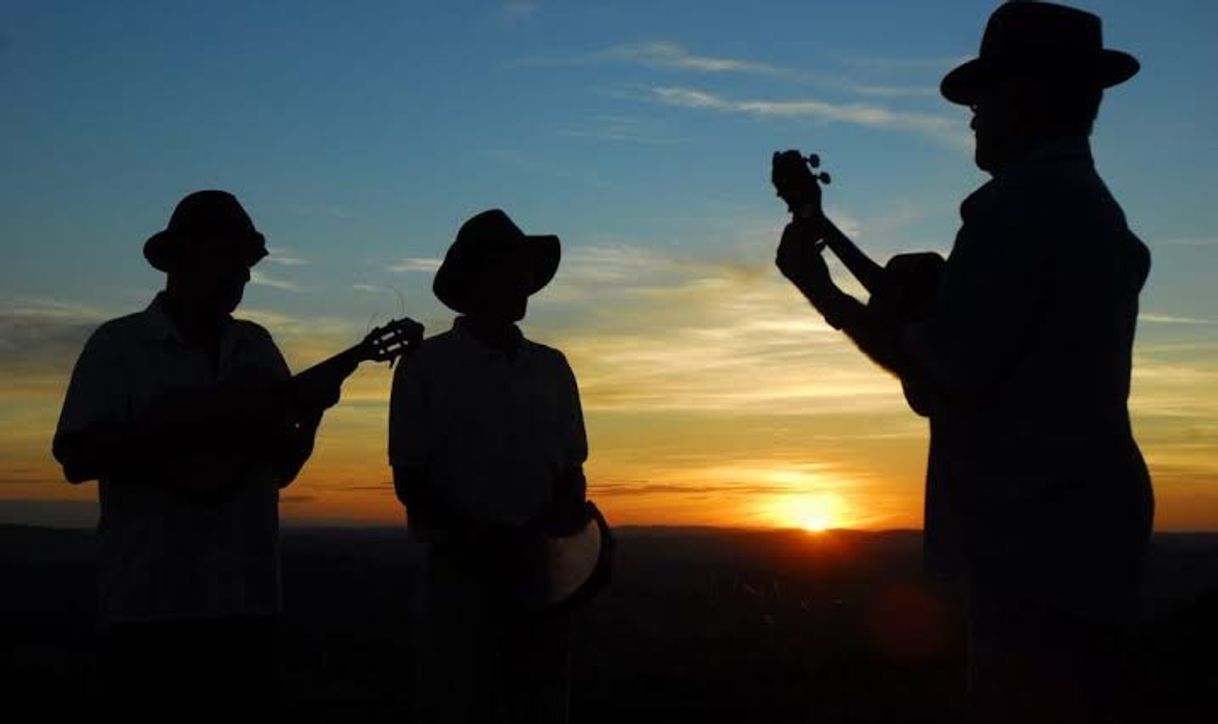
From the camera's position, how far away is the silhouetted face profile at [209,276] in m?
5.26

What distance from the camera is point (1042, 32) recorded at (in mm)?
3619

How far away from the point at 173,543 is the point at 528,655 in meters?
1.57

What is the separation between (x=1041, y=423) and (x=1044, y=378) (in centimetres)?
11

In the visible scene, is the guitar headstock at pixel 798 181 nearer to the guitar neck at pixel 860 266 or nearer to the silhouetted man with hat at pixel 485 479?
the guitar neck at pixel 860 266

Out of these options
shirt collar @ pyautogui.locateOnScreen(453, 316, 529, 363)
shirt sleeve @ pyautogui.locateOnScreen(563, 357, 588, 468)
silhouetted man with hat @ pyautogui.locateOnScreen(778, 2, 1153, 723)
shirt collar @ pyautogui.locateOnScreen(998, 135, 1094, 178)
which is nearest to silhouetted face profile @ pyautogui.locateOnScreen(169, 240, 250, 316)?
shirt collar @ pyautogui.locateOnScreen(453, 316, 529, 363)

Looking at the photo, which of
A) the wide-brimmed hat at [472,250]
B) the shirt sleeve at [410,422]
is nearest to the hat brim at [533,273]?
the wide-brimmed hat at [472,250]

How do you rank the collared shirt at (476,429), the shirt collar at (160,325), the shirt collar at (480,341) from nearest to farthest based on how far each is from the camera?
the shirt collar at (160,325), the collared shirt at (476,429), the shirt collar at (480,341)

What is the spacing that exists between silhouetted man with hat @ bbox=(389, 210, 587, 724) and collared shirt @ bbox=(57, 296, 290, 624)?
855 mm

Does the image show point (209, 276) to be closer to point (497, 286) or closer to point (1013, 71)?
point (497, 286)

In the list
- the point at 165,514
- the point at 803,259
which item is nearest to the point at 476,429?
the point at 165,514

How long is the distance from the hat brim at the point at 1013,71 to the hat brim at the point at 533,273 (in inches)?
118

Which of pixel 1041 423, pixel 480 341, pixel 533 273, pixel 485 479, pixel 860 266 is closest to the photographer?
pixel 1041 423

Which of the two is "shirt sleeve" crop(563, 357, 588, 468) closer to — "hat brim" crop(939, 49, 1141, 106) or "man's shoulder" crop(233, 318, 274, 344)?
"man's shoulder" crop(233, 318, 274, 344)

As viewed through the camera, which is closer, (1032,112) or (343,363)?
(1032,112)
